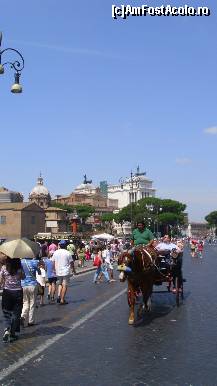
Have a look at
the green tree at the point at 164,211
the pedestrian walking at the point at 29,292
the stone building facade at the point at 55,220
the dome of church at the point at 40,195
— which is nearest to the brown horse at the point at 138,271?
the pedestrian walking at the point at 29,292

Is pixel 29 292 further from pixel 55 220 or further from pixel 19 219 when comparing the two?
pixel 55 220

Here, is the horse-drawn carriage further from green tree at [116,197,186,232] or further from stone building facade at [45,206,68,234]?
green tree at [116,197,186,232]

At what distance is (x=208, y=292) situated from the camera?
685 inches

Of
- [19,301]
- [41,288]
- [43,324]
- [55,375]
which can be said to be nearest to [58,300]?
[41,288]

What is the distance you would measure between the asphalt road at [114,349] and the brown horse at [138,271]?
49 cm

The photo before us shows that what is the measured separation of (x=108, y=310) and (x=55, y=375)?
6.28 m

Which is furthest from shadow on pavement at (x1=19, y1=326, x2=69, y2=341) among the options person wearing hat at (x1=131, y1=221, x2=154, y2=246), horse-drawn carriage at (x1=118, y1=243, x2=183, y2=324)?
person wearing hat at (x1=131, y1=221, x2=154, y2=246)

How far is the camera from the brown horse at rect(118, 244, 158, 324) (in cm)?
1095

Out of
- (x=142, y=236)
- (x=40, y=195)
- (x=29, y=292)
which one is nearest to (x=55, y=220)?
(x=40, y=195)

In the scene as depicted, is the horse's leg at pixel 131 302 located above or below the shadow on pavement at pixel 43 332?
above

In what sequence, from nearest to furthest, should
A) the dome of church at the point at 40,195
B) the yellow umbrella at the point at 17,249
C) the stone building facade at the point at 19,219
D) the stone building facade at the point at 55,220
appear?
the yellow umbrella at the point at 17,249 < the stone building facade at the point at 19,219 < the stone building facade at the point at 55,220 < the dome of church at the point at 40,195

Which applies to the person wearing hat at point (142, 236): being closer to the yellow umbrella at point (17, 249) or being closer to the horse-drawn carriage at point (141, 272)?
the horse-drawn carriage at point (141, 272)

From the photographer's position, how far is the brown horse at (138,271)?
1095cm

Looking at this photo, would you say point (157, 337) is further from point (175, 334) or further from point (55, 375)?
point (55, 375)
